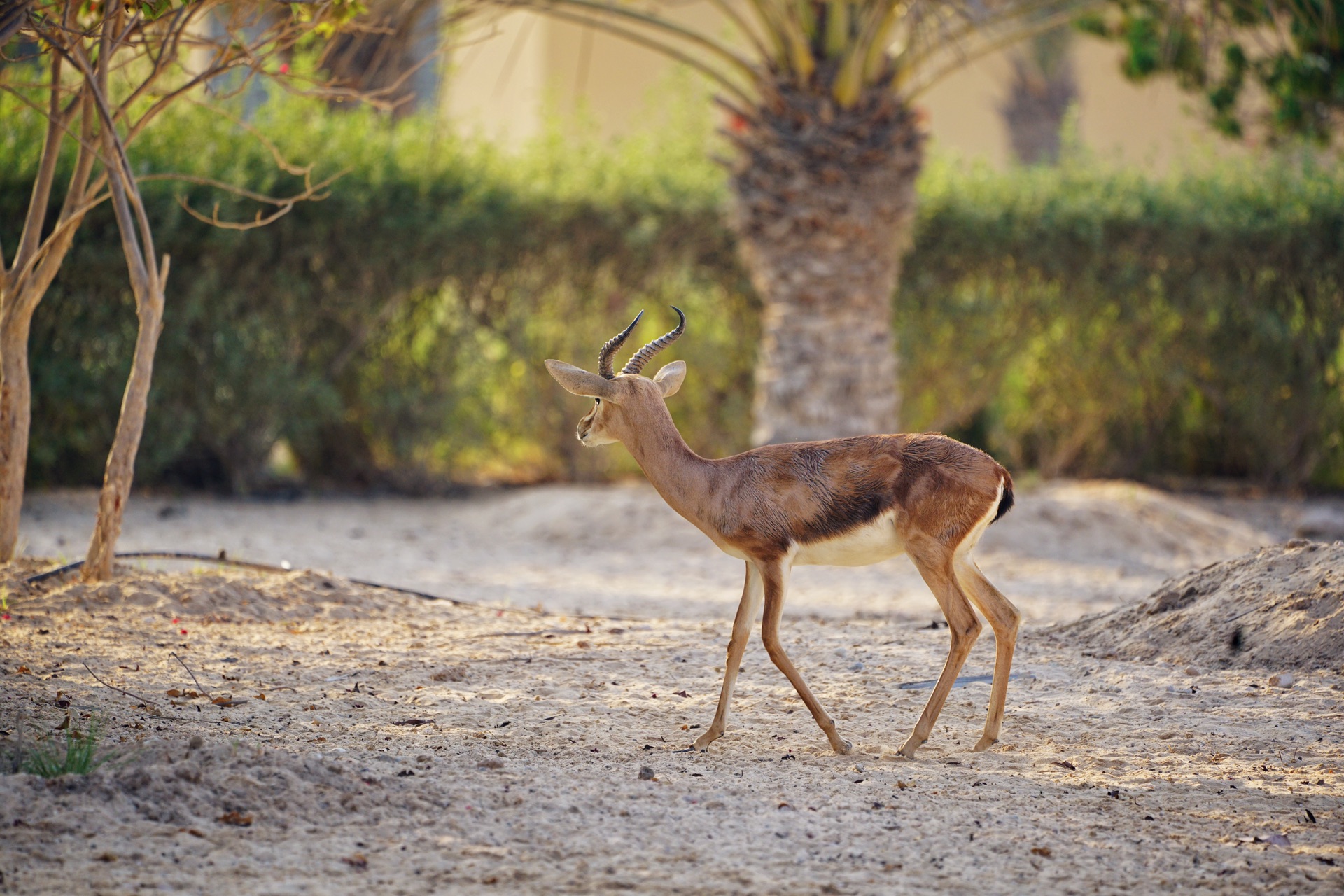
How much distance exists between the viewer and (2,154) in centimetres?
937

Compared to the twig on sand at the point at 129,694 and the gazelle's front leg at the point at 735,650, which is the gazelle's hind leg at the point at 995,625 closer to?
the gazelle's front leg at the point at 735,650

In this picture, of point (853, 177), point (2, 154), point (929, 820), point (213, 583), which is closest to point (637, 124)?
point (853, 177)

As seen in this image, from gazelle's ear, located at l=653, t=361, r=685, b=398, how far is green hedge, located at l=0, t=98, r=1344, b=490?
6.36 m

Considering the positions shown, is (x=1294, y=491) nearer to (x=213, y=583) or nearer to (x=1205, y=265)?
(x=1205, y=265)

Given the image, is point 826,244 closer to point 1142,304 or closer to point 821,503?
point 1142,304

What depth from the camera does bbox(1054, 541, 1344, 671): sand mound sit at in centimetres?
561

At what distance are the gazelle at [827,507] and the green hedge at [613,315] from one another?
21.9 ft

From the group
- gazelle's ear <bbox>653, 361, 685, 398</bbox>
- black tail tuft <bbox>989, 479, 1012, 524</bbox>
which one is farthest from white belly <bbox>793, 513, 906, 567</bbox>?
gazelle's ear <bbox>653, 361, 685, 398</bbox>

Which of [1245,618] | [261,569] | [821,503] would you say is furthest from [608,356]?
[261,569]

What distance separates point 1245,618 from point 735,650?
274 cm

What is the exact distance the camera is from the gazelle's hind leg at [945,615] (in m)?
4.45

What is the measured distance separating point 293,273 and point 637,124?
224 inches

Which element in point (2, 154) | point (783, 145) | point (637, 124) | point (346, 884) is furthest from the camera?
point (637, 124)

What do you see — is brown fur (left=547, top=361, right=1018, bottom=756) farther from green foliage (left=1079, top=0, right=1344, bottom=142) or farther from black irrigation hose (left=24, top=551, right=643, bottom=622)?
green foliage (left=1079, top=0, right=1344, bottom=142)
